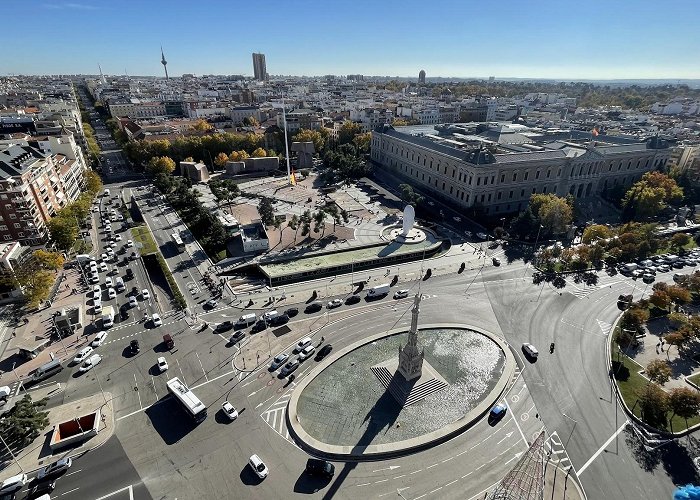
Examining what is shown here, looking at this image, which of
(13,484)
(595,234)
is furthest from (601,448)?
(13,484)

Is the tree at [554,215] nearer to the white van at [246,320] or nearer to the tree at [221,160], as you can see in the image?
the white van at [246,320]

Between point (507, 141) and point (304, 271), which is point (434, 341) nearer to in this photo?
point (304, 271)

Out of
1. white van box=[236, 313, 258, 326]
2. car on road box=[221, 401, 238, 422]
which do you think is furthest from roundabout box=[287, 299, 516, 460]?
white van box=[236, 313, 258, 326]

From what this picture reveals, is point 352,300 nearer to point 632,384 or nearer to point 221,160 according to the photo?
point 632,384

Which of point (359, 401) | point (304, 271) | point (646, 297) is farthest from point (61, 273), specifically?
point (646, 297)

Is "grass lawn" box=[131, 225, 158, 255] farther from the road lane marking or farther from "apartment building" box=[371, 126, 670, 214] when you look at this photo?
the road lane marking

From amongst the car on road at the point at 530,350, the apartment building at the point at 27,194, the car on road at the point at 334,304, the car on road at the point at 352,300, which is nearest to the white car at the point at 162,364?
the car on road at the point at 334,304
